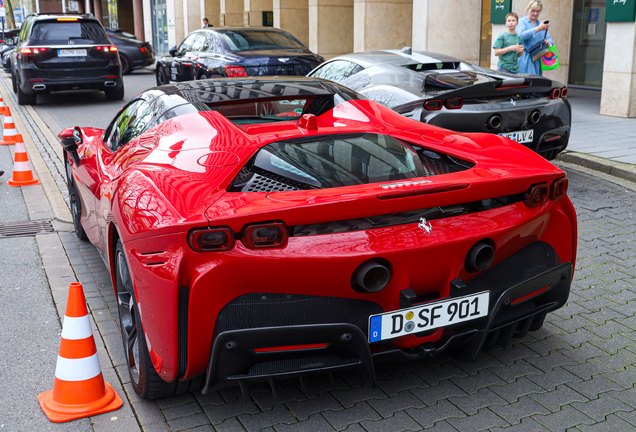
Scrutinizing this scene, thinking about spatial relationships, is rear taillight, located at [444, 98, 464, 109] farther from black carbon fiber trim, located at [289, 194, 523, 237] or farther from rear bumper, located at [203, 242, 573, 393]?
black carbon fiber trim, located at [289, 194, 523, 237]

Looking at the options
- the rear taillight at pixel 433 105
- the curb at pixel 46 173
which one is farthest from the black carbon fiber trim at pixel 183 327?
the rear taillight at pixel 433 105

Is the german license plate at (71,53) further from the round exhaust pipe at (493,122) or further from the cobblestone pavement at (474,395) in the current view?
the cobblestone pavement at (474,395)

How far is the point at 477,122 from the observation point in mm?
6754

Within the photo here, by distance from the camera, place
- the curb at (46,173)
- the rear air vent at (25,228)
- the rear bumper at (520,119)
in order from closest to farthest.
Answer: the rear air vent at (25,228) → the curb at (46,173) → the rear bumper at (520,119)

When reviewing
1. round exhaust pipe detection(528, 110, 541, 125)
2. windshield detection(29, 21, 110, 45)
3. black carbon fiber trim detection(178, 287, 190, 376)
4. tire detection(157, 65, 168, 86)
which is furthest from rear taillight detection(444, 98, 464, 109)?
windshield detection(29, 21, 110, 45)

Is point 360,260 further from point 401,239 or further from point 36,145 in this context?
point 36,145

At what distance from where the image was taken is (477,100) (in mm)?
6863

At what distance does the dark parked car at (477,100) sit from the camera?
6.78 m

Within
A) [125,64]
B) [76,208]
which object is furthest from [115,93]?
[76,208]

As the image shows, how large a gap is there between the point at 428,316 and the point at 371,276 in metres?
0.33

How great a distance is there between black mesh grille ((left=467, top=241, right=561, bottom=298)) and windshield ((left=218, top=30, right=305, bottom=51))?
1018 centimetres

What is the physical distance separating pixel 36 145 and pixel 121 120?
22.0 feet

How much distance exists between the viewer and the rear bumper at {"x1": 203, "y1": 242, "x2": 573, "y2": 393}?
259cm

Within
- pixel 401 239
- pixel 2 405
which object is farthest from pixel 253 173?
pixel 2 405
